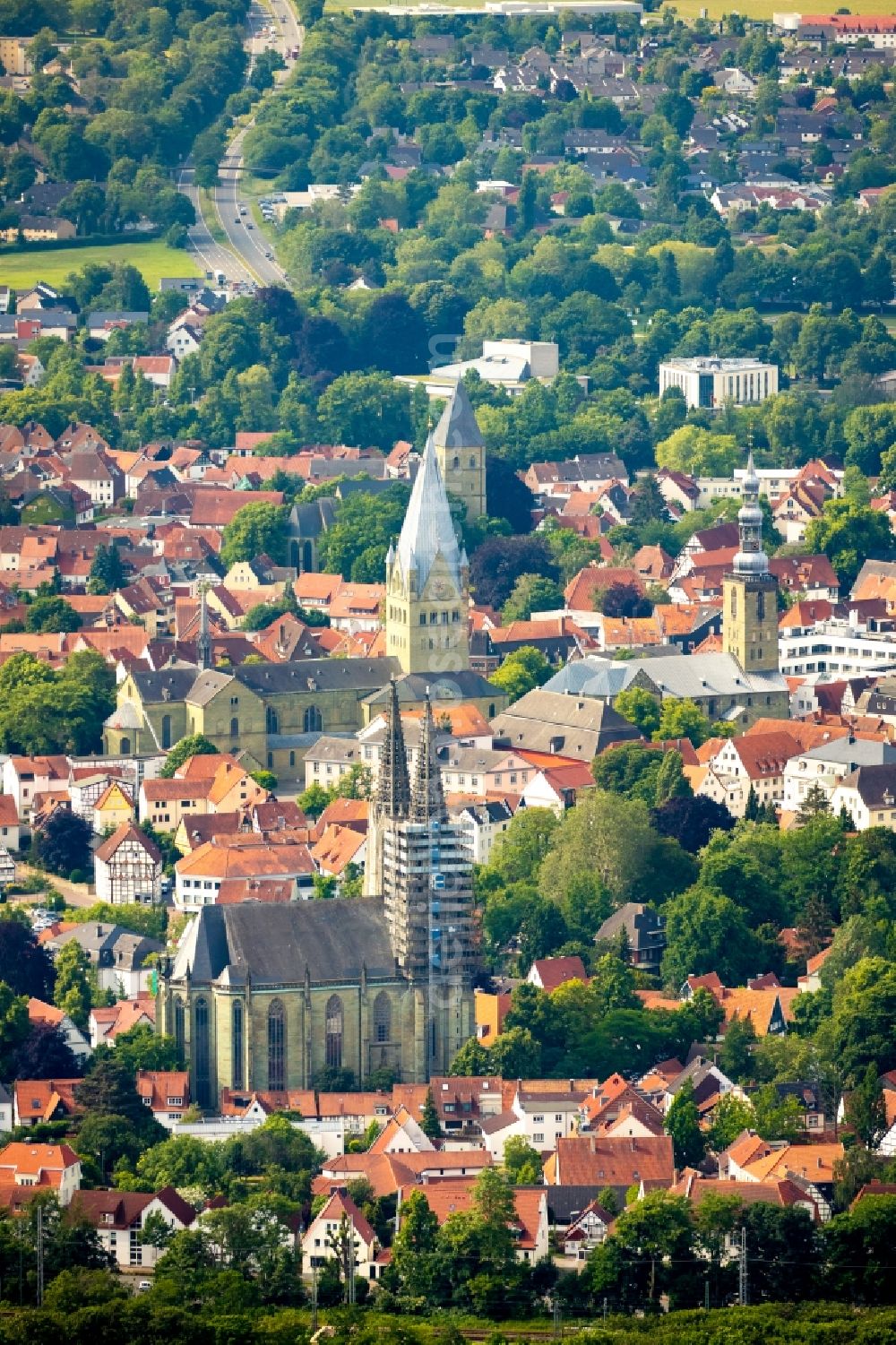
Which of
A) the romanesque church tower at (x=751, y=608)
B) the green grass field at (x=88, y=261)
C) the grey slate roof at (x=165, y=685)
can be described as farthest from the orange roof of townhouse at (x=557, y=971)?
the green grass field at (x=88, y=261)

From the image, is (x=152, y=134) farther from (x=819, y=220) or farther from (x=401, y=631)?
(x=401, y=631)

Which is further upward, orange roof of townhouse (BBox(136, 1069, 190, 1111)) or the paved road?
the paved road

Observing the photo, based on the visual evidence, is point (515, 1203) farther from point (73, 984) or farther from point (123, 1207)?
point (73, 984)

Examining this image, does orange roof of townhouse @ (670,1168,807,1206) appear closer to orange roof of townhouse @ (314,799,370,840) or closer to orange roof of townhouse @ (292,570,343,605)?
orange roof of townhouse @ (314,799,370,840)

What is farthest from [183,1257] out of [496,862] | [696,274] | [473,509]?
[696,274]

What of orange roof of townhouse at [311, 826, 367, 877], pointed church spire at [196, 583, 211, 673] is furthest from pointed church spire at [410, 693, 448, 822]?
pointed church spire at [196, 583, 211, 673]

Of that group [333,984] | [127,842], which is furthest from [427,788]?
[127,842]
